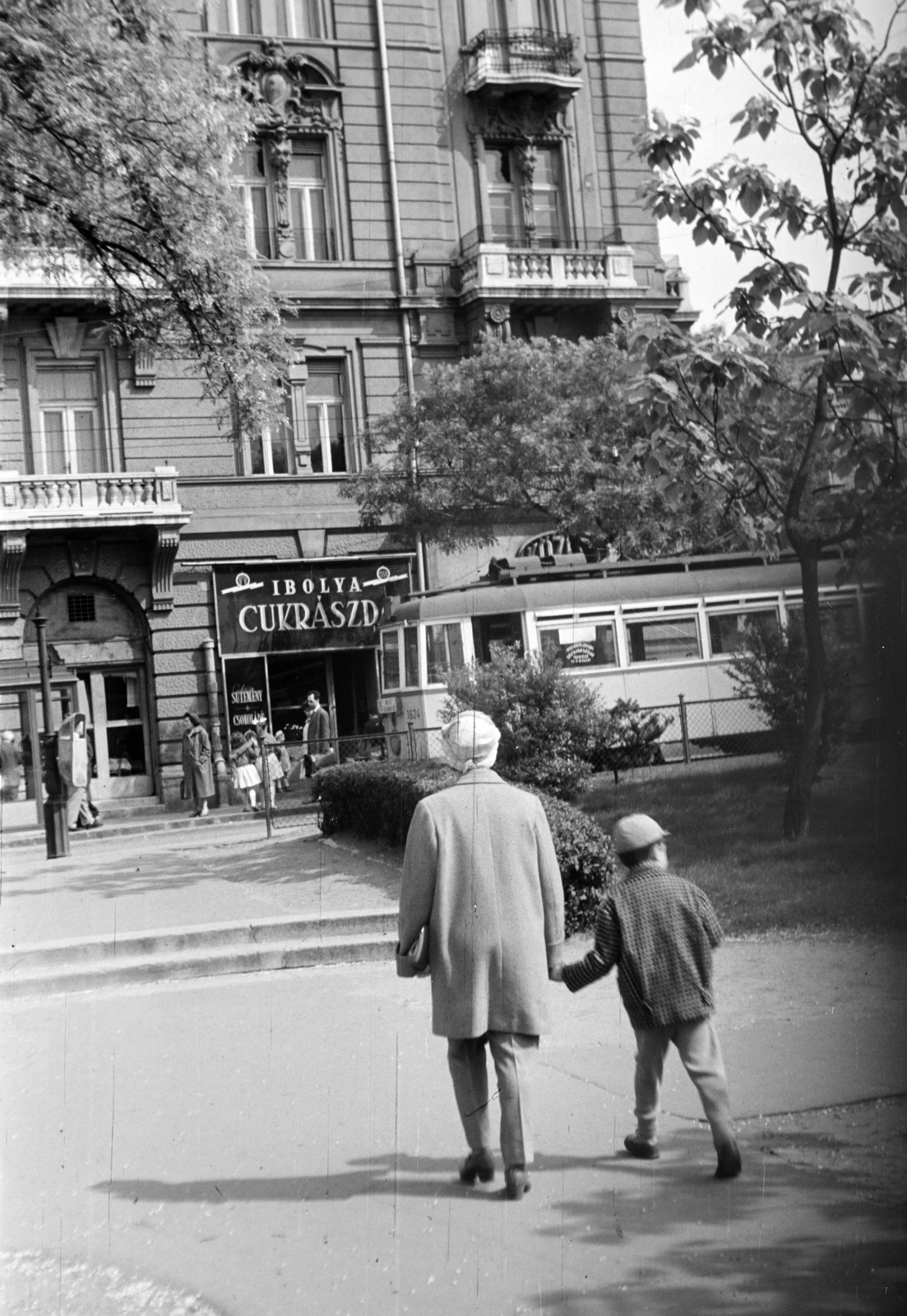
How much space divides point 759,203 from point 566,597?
501 inches

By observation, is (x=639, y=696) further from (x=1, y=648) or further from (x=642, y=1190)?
(x=642, y=1190)

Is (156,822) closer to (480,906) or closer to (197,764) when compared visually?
(197,764)

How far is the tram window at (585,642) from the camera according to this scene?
15.4 meters

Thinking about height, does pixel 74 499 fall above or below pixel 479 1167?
above

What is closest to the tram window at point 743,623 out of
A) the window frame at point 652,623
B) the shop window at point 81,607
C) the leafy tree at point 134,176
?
the leafy tree at point 134,176

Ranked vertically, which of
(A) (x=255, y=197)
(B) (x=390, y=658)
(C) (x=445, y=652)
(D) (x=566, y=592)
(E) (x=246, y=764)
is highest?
(A) (x=255, y=197)

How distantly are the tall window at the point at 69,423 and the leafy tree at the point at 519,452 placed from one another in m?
2.29

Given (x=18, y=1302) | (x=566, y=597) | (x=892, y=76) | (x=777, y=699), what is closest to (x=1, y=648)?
(x=566, y=597)

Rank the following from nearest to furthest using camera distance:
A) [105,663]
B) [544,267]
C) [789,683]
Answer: [789,683] → [544,267] → [105,663]

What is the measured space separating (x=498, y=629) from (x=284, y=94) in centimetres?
973

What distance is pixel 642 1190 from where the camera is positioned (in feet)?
11.9

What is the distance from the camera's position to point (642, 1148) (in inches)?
155

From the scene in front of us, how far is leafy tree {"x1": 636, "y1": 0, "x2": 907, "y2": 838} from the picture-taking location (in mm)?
1915

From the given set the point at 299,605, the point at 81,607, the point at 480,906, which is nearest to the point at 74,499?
the point at 81,607
